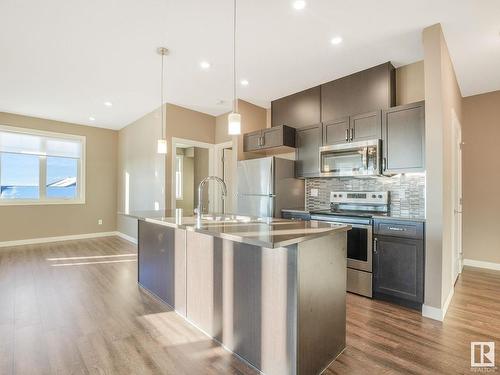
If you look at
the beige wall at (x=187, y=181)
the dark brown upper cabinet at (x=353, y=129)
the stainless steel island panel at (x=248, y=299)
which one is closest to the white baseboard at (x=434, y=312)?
the stainless steel island panel at (x=248, y=299)

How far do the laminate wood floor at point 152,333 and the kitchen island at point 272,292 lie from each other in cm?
16

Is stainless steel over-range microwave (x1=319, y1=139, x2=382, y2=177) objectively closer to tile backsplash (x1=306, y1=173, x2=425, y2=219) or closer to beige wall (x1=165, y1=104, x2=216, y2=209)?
tile backsplash (x1=306, y1=173, x2=425, y2=219)

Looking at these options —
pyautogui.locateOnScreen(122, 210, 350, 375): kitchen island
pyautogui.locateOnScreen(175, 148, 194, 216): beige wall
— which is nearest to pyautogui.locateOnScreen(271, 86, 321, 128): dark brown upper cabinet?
pyautogui.locateOnScreen(122, 210, 350, 375): kitchen island

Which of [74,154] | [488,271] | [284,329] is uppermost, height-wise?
[74,154]

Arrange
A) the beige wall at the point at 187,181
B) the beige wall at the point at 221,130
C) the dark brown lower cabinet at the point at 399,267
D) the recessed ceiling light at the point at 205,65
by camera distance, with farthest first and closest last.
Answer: the beige wall at the point at 187,181
the beige wall at the point at 221,130
the recessed ceiling light at the point at 205,65
the dark brown lower cabinet at the point at 399,267

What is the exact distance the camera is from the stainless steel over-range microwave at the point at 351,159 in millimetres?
3162

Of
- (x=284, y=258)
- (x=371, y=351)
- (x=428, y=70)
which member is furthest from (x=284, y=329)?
(x=428, y=70)

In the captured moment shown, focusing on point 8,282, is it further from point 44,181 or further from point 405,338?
point 405,338

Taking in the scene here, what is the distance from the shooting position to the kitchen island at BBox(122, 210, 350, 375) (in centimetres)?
153

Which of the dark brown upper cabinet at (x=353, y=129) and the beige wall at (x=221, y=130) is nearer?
the dark brown upper cabinet at (x=353, y=129)

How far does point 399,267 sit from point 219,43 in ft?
10.1

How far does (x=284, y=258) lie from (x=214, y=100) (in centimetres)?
377

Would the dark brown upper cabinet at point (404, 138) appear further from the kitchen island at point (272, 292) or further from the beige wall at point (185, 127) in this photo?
the beige wall at point (185, 127)

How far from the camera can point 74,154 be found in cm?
635
